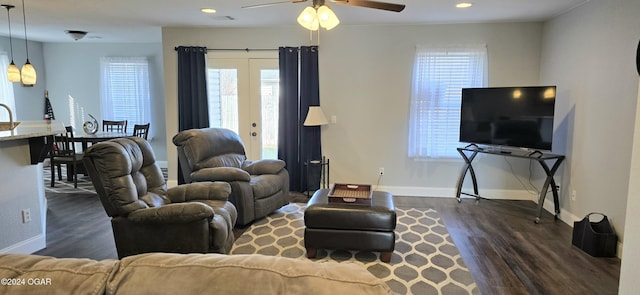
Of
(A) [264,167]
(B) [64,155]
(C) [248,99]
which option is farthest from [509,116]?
(B) [64,155]

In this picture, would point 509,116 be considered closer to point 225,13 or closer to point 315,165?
point 315,165

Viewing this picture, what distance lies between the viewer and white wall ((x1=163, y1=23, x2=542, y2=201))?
504 cm

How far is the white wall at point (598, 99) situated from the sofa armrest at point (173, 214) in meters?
3.54

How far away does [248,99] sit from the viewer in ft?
17.9

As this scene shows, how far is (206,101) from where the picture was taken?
17.6ft

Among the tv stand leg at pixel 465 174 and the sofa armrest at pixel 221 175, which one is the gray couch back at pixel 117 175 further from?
the tv stand leg at pixel 465 174

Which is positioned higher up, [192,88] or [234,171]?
[192,88]

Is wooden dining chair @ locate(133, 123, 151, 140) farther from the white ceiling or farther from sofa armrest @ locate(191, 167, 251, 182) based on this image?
sofa armrest @ locate(191, 167, 251, 182)

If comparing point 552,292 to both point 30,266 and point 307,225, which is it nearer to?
point 307,225

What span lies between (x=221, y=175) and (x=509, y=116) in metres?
3.38

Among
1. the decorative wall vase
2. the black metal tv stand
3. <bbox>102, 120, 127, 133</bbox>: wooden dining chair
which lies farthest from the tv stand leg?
<bbox>102, 120, 127, 133</bbox>: wooden dining chair

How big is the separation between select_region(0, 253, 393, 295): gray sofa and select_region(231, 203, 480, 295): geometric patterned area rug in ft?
6.44

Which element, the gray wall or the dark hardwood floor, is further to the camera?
the gray wall

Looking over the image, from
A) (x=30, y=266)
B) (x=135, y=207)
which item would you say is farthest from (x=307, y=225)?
(x=30, y=266)
